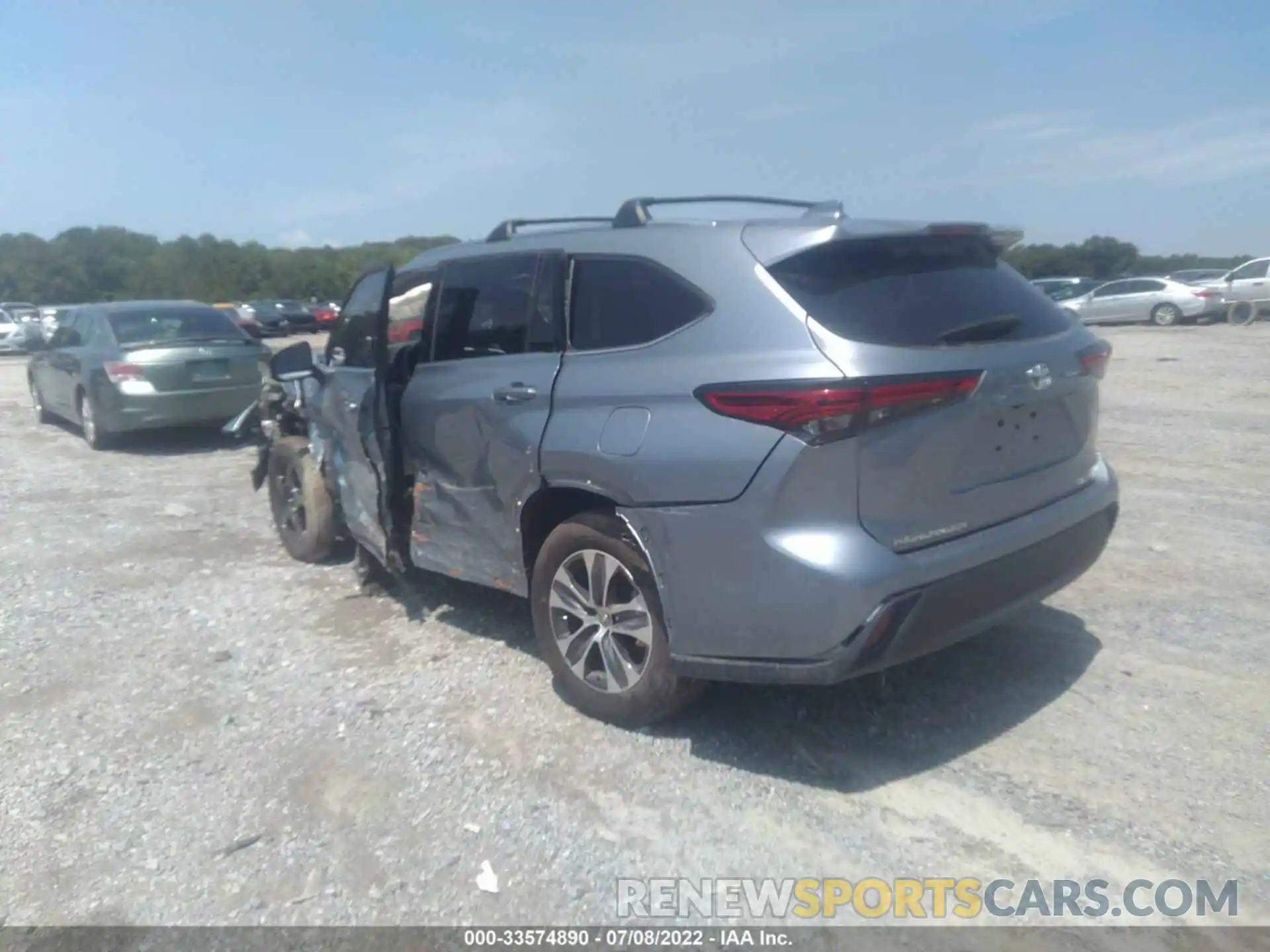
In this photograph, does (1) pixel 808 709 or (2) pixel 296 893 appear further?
(1) pixel 808 709

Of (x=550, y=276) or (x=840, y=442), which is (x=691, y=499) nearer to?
(x=840, y=442)

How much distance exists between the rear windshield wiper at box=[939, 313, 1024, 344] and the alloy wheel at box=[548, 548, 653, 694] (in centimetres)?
141

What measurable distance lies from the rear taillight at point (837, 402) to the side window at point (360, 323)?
8.05 feet

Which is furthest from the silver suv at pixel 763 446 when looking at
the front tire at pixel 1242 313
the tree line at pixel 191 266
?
the tree line at pixel 191 266

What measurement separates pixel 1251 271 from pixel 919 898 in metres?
30.1

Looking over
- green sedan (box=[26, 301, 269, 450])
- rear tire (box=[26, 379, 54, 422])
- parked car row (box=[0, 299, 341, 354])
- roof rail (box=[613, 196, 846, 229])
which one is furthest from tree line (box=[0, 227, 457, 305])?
roof rail (box=[613, 196, 846, 229])

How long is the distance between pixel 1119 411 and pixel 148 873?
10833mm

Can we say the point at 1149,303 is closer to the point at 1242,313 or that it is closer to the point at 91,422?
the point at 1242,313

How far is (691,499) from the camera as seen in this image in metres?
3.75

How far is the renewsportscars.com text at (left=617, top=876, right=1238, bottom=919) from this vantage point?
3141mm

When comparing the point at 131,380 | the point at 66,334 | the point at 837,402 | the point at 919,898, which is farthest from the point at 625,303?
the point at 66,334

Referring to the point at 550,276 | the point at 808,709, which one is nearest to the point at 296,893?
the point at 808,709

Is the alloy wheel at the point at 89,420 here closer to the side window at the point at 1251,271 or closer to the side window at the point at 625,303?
the side window at the point at 625,303

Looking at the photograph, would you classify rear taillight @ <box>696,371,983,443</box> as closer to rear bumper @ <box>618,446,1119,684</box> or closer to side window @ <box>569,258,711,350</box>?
rear bumper @ <box>618,446,1119,684</box>
